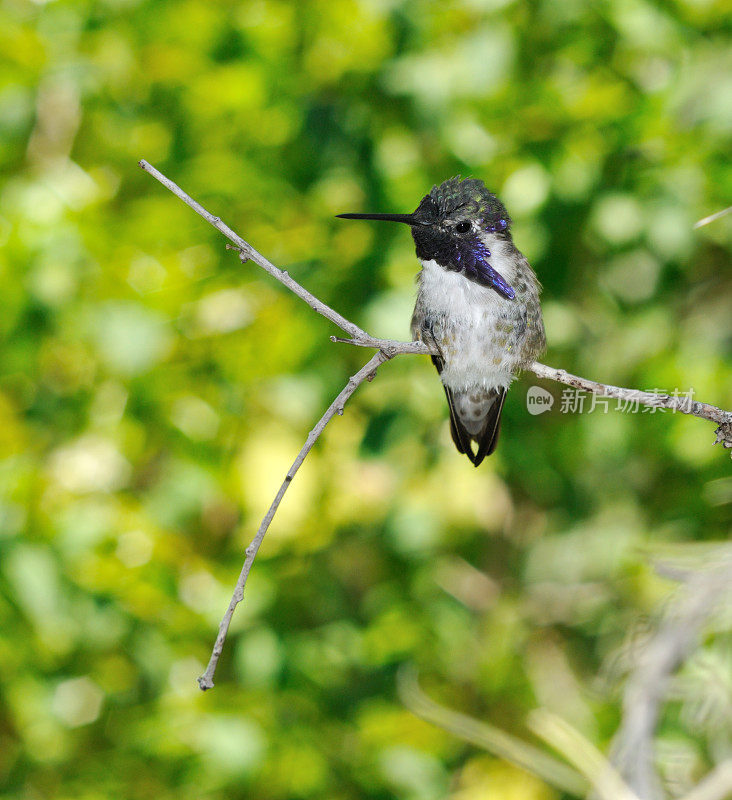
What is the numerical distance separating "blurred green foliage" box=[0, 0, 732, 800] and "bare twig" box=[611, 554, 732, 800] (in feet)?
2.11

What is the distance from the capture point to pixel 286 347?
2146 mm

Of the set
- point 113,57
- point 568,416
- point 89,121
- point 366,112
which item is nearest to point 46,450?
point 89,121

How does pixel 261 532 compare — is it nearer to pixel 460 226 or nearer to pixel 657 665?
pixel 460 226

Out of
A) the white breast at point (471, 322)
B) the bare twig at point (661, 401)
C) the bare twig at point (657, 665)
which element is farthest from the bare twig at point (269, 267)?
the bare twig at point (657, 665)

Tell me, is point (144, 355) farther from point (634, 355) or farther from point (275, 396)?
point (634, 355)

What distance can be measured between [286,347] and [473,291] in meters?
0.87

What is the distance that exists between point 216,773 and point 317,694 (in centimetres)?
33

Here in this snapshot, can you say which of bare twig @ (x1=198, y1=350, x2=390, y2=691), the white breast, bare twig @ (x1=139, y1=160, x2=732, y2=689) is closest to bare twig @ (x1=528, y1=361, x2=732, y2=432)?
bare twig @ (x1=139, y1=160, x2=732, y2=689)

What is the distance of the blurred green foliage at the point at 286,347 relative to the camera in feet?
6.66

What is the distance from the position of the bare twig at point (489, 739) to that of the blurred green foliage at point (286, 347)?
0.52 feet
